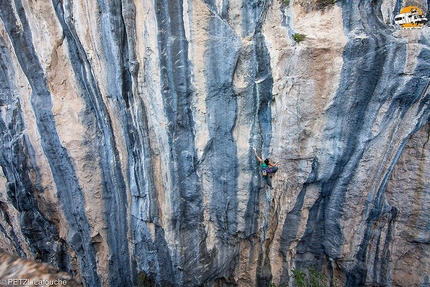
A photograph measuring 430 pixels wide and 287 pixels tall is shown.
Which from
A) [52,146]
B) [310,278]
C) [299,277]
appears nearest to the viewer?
[52,146]

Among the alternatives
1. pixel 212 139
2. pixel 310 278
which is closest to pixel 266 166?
pixel 212 139

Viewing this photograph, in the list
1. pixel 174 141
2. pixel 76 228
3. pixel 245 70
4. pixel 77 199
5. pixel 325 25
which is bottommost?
pixel 76 228

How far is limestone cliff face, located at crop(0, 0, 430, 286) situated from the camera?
19.1 ft

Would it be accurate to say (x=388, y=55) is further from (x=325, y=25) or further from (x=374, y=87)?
(x=325, y=25)

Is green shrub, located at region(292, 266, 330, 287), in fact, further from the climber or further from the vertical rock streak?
the vertical rock streak

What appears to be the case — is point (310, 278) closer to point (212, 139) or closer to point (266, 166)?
point (266, 166)

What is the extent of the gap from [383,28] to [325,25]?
3.76 feet

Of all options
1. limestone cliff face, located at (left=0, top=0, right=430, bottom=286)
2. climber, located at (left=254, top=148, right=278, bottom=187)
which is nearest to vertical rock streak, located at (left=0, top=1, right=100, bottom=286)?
limestone cliff face, located at (left=0, top=0, right=430, bottom=286)

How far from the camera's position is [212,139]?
6.64 metres

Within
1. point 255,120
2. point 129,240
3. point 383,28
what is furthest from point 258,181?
point 383,28

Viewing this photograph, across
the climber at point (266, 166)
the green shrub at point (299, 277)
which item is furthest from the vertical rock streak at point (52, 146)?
the green shrub at point (299, 277)

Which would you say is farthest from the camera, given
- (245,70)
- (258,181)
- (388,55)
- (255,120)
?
(258,181)

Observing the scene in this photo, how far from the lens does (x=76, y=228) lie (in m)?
7.32

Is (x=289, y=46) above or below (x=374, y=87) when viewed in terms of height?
above
